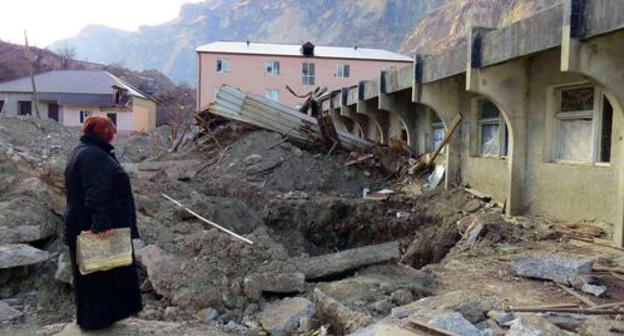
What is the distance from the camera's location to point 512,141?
886cm

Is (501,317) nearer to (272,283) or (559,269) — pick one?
(559,269)

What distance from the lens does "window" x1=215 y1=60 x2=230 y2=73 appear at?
39312mm

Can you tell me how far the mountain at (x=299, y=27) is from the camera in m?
61.9

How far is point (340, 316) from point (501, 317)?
4.17 ft

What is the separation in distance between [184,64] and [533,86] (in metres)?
123

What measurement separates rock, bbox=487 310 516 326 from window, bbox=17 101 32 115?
42502 millimetres

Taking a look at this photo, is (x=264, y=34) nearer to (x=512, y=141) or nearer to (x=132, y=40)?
(x=132, y=40)

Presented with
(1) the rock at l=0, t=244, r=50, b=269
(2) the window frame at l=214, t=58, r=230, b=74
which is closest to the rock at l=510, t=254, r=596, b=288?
(1) the rock at l=0, t=244, r=50, b=269

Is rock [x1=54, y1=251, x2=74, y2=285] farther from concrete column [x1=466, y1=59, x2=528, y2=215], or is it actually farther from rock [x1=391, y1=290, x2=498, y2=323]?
concrete column [x1=466, y1=59, x2=528, y2=215]

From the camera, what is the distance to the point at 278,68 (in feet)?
133

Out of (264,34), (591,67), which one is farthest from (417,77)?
(264,34)

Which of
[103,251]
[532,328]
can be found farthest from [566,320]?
[103,251]

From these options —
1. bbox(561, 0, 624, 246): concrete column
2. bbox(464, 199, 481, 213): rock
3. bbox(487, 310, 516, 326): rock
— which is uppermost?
bbox(561, 0, 624, 246): concrete column

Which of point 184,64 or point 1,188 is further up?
point 184,64
